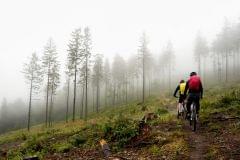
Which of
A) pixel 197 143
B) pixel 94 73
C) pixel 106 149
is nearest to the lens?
pixel 197 143

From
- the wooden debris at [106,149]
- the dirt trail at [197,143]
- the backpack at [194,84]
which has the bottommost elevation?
the wooden debris at [106,149]

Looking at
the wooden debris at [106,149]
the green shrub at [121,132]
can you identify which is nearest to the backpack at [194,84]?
the green shrub at [121,132]

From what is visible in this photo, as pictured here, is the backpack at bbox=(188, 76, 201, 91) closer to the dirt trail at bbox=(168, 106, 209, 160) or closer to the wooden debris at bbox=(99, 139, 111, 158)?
the dirt trail at bbox=(168, 106, 209, 160)

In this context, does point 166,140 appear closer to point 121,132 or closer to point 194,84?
point 121,132

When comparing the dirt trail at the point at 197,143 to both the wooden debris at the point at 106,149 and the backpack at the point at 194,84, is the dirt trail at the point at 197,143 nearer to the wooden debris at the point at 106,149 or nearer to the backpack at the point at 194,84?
the backpack at the point at 194,84

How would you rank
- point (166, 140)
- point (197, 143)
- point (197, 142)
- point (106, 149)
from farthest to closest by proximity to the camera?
point (106, 149) → point (166, 140) → point (197, 142) → point (197, 143)

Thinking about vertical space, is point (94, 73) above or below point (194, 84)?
above

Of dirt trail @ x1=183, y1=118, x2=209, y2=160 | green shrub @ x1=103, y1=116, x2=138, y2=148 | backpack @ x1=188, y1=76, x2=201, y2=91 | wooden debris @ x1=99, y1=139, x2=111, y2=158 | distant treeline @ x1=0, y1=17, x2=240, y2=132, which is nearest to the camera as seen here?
dirt trail @ x1=183, y1=118, x2=209, y2=160

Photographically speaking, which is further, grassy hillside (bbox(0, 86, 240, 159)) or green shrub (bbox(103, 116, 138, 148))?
green shrub (bbox(103, 116, 138, 148))

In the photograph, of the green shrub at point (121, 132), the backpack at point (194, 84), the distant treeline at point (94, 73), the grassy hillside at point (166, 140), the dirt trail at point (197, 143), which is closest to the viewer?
the dirt trail at point (197, 143)

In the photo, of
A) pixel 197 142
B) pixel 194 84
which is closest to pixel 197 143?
pixel 197 142

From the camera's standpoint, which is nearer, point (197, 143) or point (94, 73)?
point (197, 143)

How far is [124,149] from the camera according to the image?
1116cm

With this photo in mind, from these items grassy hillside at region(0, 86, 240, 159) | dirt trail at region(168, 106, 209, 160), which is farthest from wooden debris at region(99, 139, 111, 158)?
dirt trail at region(168, 106, 209, 160)
